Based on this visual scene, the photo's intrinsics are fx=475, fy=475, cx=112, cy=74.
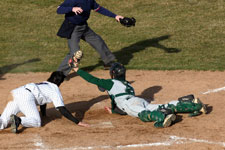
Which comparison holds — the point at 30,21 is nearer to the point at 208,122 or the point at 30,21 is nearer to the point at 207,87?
the point at 207,87

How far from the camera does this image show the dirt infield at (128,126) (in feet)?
25.8

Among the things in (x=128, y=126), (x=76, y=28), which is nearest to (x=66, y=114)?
(x=128, y=126)

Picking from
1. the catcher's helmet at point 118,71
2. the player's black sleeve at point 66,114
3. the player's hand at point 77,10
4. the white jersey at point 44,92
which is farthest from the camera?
the player's hand at point 77,10

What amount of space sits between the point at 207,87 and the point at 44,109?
159 inches

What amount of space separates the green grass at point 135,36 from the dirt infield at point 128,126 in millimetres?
1848

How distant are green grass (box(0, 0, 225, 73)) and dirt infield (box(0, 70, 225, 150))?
185 cm

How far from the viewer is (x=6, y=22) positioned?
61.9 ft

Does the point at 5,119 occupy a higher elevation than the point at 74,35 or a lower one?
lower

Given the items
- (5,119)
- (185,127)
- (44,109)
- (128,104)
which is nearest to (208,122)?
(185,127)

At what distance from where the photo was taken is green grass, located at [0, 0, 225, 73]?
46.4 ft

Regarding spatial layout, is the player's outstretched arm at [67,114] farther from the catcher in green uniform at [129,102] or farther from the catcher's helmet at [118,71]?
the catcher's helmet at [118,71]

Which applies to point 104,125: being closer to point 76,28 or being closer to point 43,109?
point 43,109

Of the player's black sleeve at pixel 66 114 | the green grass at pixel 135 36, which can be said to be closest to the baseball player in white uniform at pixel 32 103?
the player's black sleeve at pixel 66 114

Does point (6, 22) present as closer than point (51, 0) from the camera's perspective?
Yes
